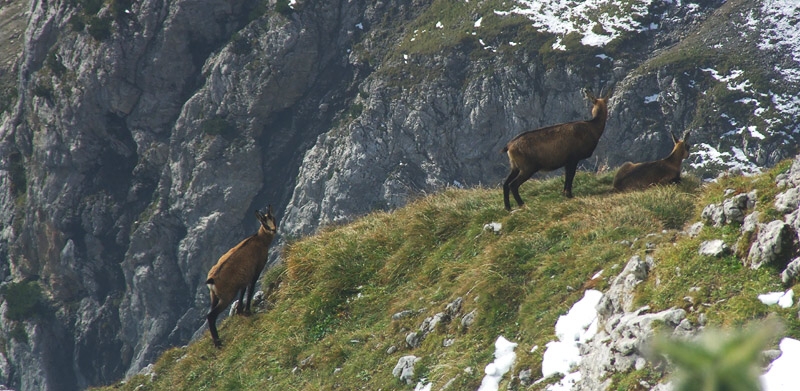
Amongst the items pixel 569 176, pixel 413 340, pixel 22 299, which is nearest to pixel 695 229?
pixel 413 340

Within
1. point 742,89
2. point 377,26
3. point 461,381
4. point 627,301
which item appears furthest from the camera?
point 377,26

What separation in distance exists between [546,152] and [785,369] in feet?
26.5

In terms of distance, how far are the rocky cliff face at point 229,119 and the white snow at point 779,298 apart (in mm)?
99602

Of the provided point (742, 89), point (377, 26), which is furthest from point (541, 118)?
point (377, 26)

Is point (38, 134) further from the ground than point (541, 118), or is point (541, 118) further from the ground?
point (38, 134)

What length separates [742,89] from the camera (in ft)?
333

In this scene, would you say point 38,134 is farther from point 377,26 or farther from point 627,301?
point 627,301

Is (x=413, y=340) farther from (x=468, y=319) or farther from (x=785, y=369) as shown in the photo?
(x=785, y=369)

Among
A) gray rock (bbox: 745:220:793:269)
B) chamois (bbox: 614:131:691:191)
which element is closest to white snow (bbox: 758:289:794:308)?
gray rock (bbox: 745:220:793:269)

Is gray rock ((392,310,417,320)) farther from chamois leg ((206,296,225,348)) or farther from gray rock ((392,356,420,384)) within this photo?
chamois leg ((206,296,225,348))

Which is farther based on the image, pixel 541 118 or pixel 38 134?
pixel 38 134

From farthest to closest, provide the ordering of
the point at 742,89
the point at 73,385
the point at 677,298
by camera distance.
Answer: the point at 73,385, the point at 742,89, the point at 677,298

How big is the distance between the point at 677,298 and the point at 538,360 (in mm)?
1681

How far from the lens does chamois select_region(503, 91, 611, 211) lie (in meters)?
13.0
